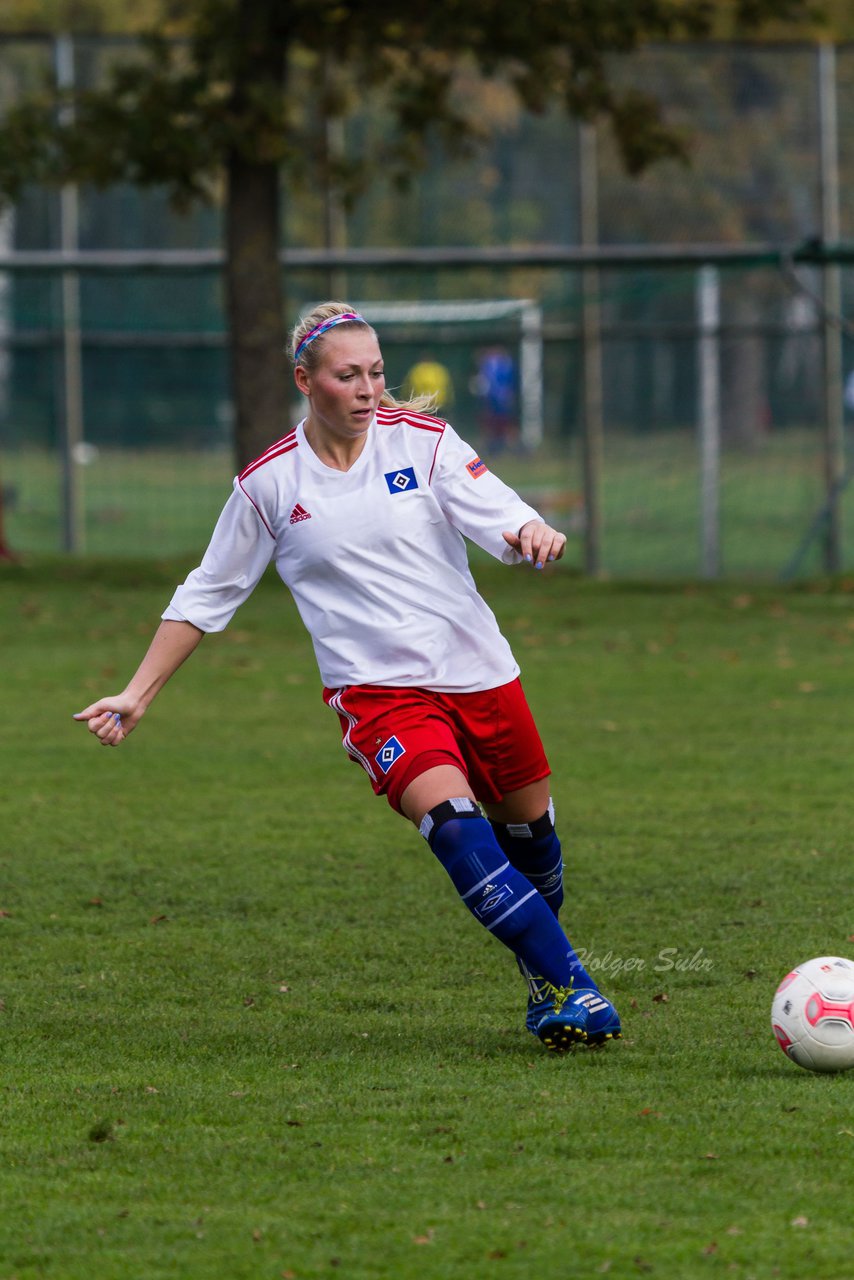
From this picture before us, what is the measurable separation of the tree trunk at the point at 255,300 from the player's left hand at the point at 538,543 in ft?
41.8

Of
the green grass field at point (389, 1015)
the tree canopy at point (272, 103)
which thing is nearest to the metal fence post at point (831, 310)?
the tree canopy at point (272, 103)

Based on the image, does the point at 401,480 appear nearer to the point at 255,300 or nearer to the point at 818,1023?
the point at 818,1023

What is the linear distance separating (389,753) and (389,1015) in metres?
0.87

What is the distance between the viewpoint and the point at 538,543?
4.73 m

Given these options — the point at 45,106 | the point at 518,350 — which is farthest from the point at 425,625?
the point at 518,350

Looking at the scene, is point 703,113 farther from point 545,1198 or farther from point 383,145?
point 545,1198

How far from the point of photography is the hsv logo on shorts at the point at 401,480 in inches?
195

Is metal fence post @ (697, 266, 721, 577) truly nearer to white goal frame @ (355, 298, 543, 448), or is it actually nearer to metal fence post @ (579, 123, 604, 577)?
metal fence post @ (579, 123, 604, 577)

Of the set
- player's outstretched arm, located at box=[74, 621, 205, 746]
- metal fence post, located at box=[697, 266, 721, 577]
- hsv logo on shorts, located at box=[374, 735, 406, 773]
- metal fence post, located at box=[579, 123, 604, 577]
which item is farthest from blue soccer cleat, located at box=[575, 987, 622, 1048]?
metal fence post, located at box=[697, 266, 721, 577]

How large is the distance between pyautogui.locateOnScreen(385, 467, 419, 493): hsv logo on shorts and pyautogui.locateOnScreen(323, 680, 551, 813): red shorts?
0.52 meters

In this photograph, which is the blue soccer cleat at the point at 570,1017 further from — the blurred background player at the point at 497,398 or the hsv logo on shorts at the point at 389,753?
the blurred background player at the point at 497,398

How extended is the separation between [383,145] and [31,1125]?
1583cm

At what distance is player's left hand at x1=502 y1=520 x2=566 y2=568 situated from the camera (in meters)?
A: 4.70

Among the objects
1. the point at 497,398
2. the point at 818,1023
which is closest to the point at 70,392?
the point at 497,398
